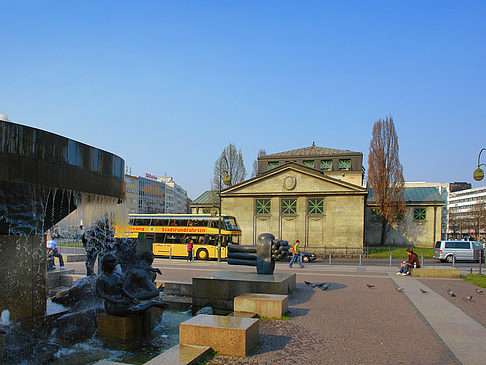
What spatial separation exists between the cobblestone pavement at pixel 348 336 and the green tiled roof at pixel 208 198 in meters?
40.7

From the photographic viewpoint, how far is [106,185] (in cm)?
625

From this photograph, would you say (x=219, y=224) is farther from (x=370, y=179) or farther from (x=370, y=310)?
(x=370, y=179)

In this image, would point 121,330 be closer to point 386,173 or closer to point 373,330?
point 373,330

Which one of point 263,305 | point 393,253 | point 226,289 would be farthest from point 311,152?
point 263,305

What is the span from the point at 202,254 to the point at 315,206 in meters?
16.2

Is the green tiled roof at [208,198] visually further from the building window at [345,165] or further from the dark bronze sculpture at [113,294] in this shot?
the dark bronze sculpture at [113,294]

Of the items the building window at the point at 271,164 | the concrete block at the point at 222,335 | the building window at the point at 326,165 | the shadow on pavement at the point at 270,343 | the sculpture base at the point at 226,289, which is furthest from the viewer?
the building window at the point at 271,164

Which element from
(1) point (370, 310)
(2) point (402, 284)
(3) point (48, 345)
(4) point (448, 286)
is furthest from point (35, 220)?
(4) point (448, 286)

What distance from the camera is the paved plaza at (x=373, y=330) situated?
20.9ft

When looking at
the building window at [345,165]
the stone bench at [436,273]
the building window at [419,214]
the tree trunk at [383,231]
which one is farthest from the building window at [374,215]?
the stone bench at [436,273]

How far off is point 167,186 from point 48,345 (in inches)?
4976

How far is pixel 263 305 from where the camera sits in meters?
9.00

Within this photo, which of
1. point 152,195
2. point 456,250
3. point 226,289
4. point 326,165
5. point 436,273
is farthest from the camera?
point 152,195

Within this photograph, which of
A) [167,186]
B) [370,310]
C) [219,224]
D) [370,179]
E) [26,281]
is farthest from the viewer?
[167,186]
